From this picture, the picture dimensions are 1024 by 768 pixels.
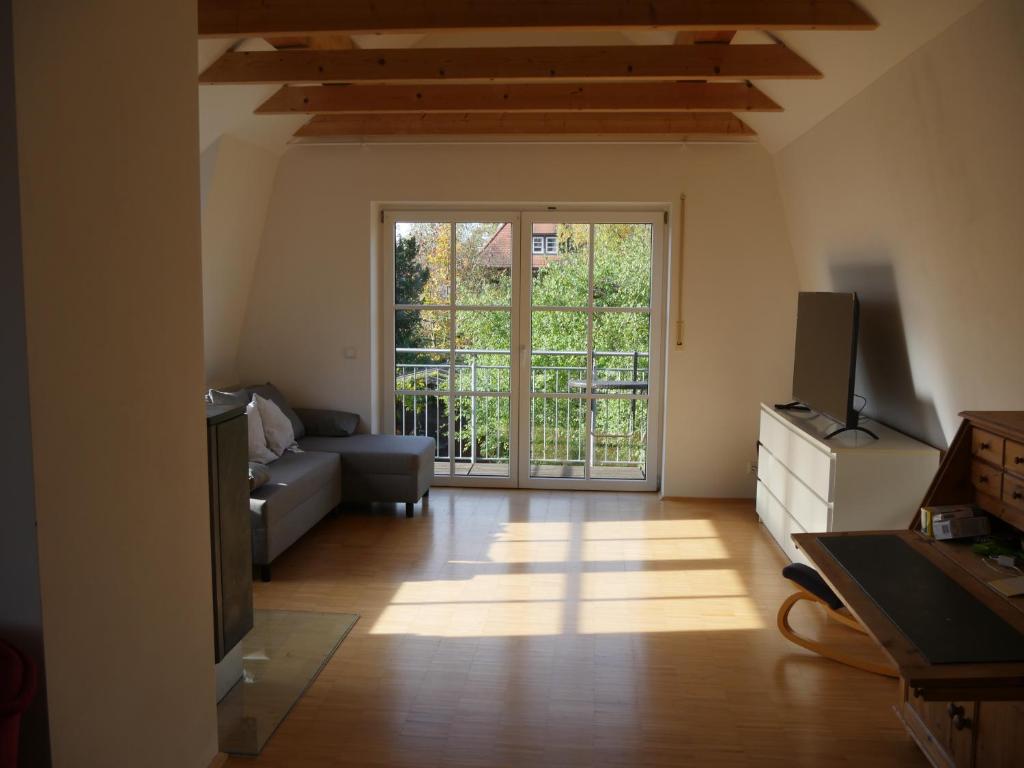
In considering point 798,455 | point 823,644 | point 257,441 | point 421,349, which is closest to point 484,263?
point 421,349

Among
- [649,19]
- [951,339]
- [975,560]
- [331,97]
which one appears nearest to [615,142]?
[331,97]

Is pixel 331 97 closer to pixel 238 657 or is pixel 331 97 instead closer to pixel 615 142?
pixel 615 142

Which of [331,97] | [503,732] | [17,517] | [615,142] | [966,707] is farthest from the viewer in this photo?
[615,142]

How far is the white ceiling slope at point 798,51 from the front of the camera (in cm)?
320

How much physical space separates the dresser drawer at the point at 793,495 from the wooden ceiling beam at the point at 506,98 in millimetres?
2064

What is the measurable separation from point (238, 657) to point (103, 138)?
6.96 ft

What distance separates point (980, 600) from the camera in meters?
2.31

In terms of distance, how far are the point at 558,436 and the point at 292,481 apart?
90.2 inches

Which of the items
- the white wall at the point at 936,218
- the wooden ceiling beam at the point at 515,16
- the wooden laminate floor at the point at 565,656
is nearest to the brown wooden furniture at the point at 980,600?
the wooden laminate floor at the point at 565,656

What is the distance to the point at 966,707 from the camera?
257 cm

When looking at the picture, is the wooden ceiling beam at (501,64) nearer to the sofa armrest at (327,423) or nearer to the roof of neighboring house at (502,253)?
the roof of neighboring house at (502,253)

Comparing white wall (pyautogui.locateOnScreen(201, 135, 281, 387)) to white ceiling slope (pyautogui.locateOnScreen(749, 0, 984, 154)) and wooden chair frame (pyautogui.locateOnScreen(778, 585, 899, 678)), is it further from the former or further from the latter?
wooden chair frame (pyautogui.locateOnScreen(778, 585, 899, 678))

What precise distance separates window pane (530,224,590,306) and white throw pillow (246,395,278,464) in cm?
213

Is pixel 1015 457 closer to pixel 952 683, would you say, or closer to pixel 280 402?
pixel 952 683
